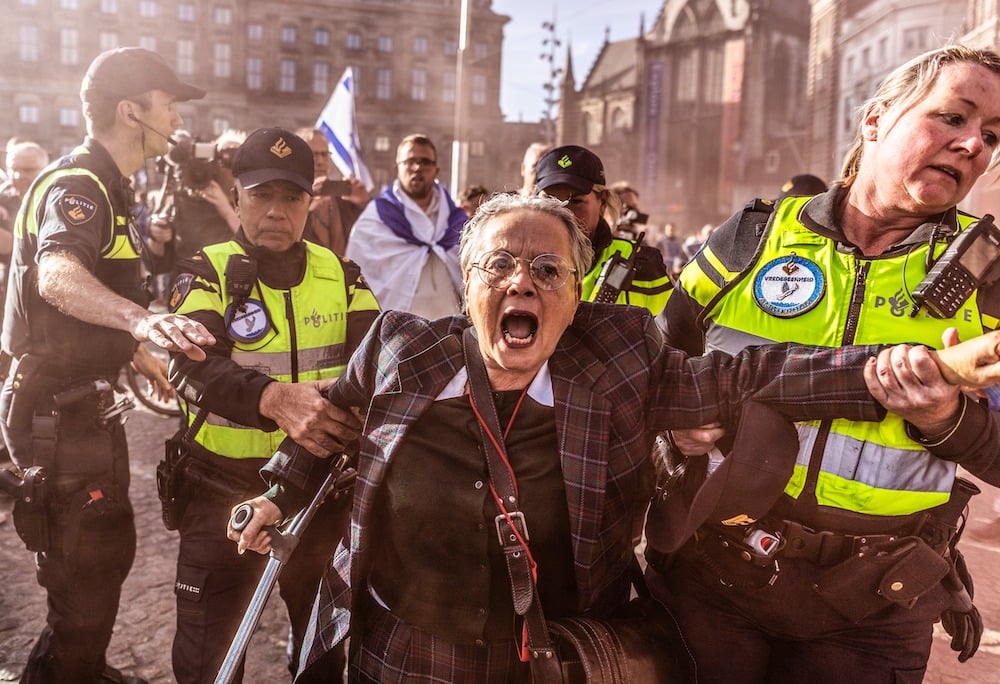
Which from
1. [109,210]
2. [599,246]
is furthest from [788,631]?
[109,210]

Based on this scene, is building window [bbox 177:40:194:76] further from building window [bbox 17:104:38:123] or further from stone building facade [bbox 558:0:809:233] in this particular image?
stone building facade [bbox 558:0:809:233]

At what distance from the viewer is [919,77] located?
6.97 feet

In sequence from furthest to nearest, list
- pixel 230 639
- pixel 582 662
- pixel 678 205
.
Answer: pixel 678 205
pixel 230 639
pixel 582 662

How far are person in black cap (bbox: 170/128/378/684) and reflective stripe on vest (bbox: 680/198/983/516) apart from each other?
62.5 inches

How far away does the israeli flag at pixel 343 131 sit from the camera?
8.72 meters

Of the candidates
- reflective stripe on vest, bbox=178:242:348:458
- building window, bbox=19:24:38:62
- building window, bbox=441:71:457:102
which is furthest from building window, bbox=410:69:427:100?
reflective stripe on vest, bbox=178:242:348:458

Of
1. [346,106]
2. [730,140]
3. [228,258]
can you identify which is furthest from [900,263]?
[730,140]

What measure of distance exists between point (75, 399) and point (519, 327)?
214 cm

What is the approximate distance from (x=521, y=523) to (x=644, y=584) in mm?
495

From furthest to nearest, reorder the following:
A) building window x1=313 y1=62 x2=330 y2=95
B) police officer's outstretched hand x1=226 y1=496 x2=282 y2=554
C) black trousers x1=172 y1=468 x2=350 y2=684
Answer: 1. building window x1=313 y1=62 x2=330 y2=95
2. black trousers x1=172 y1=468 x2=350 y2=684
3. police officer's outstretched hand x1=226 y1=496 x2=282 y2=554

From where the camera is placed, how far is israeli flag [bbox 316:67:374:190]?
343 inches

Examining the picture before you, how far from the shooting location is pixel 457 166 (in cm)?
1171

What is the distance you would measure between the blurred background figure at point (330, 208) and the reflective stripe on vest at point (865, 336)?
13.7ft

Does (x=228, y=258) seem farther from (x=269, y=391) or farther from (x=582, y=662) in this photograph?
(x=582, y=662)
